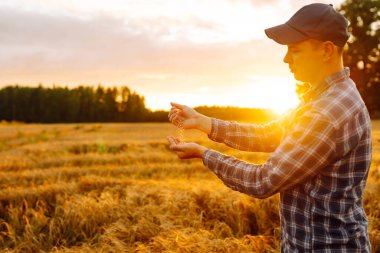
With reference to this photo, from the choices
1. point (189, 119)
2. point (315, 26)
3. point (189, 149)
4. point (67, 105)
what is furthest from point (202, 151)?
point (67, 105)

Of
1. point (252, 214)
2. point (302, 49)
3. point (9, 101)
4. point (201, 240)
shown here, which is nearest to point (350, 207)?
point (302, 49)

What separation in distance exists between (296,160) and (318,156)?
89mm

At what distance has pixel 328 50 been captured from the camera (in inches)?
71.6

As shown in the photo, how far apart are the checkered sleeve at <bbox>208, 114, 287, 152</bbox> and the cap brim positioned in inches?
26.1

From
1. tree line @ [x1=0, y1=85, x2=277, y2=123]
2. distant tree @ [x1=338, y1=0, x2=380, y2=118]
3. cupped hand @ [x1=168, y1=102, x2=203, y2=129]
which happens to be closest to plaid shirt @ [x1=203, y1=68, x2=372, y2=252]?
cupped hand @ [x1=168, y1=102, x2=203, y2=129]

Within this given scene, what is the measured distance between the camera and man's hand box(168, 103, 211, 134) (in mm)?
2383

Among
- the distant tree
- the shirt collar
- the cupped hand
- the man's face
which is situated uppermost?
the distant tree

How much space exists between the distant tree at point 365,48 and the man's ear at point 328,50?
42.0 m

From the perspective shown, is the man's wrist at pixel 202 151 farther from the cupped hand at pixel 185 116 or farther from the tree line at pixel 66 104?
the tree line at pixel 66 104

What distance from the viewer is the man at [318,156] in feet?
5.69

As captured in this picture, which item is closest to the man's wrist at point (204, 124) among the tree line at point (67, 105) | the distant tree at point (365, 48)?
the distant tree at point (365, 48)

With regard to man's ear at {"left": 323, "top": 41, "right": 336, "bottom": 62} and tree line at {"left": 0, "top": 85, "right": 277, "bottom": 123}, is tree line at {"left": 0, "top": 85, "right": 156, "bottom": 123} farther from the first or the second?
man's ear at {"left": 323, "top": 41, "right": 336, "bottom": 62}

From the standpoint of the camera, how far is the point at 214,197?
6133 mm

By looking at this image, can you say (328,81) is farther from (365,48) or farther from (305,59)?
(365,48)
